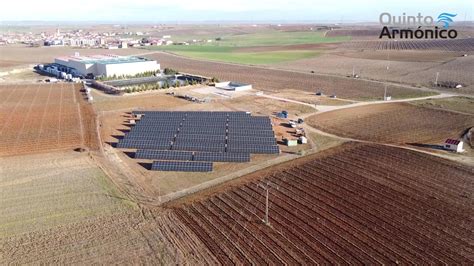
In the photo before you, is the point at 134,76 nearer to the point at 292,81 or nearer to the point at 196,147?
the point at 292,81

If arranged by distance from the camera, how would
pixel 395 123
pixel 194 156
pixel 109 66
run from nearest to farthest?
pixel 194 156, pixel 395 123, pixel 109 66

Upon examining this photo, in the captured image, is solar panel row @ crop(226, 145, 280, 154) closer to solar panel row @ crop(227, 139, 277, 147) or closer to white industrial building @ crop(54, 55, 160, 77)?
solar panel row @ crop(227, 139, 277, 147)

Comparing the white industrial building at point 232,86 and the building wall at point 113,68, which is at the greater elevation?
the building wall at point 113,68

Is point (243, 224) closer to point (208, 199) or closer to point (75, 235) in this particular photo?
point (208, 199)

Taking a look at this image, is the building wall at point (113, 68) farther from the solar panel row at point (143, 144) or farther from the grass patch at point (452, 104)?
the grass patch at point (452, 104)

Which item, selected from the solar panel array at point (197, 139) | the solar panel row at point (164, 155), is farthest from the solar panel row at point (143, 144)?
the solar panel row at point (164, 155)

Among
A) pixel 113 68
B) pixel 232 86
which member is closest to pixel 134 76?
pixel 113 68

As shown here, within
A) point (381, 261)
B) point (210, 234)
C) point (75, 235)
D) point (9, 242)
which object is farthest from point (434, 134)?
point (9, 242)
